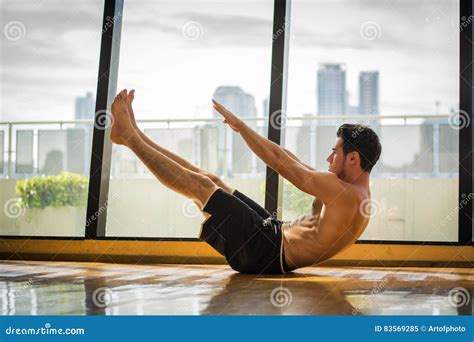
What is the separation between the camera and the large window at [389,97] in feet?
15.7

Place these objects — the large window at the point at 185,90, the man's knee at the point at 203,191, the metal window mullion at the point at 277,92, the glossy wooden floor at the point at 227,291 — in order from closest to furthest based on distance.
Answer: the glossy wooden floor at the point at 227,291 → the man's knee at the point at 203,191 → the metal window mullion at the point at 277,92 → the large window at the point at 185,90

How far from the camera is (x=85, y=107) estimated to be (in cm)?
527

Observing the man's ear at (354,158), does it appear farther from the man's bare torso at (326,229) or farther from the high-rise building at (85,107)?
the high-rise building at (85,107)

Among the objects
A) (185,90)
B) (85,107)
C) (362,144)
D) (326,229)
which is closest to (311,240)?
(326,229)

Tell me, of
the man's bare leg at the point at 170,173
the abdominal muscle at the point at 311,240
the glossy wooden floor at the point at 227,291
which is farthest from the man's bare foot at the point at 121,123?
the abdominal muscle at the point at 311,240

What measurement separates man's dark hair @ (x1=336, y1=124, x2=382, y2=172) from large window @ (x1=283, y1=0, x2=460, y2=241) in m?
1.33

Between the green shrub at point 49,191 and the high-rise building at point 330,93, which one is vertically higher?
the high-rise building at point 330,93

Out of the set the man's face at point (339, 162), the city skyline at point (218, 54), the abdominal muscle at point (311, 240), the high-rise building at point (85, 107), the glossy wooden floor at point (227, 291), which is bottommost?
the glossy wooden floor at point (227, 291)

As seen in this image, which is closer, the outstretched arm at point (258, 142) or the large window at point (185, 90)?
the outstretched arm at point (258, 142)

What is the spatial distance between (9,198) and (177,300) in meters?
3.18

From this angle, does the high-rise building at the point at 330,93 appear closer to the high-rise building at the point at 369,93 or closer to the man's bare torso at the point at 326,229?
the high-rise building at the point at 369,93

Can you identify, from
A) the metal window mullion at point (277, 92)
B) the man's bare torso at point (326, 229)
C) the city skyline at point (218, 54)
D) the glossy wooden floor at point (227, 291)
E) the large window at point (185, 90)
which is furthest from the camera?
the large window at point (185, 90)

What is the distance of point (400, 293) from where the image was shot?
2.99 m

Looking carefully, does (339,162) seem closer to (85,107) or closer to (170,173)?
(170,173)
